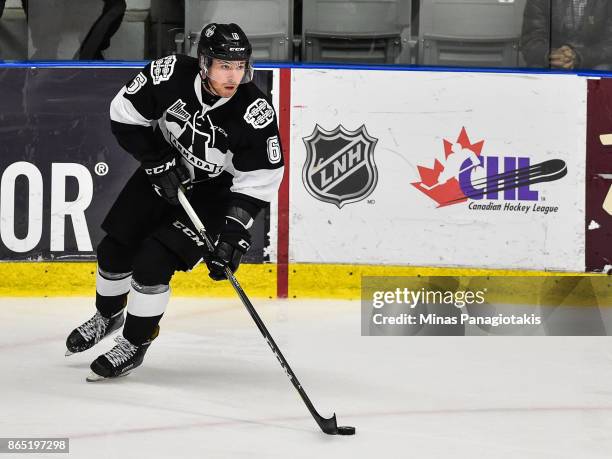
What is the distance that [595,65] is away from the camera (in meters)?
5.16

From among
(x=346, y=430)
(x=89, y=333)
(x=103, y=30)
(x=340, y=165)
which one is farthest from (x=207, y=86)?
(x=103, y=30)

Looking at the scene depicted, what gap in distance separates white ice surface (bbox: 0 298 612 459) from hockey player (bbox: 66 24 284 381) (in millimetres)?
220

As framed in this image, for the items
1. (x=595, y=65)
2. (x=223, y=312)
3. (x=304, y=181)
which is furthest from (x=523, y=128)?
(x=223, y=312)

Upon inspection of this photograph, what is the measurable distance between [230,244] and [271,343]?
0.34 meters

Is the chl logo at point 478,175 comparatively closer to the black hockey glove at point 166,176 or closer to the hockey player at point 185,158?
the hockey player at point 185,158

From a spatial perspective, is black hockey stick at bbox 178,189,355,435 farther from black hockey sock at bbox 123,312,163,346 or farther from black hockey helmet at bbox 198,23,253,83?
black hockey helmet at bbox 198,23,253,83

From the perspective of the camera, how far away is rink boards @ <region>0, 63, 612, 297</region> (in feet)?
16.2

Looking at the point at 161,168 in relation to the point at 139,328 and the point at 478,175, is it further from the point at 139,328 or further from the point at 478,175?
the point at 478,175

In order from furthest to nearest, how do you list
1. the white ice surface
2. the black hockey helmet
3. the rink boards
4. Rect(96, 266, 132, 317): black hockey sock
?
the rink boards
Rect(96, 266, 132, 317): black hockey sock
the black hockey helmet
the white ice surface

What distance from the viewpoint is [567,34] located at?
5.23 m

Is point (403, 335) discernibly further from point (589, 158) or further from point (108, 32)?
point (108, 32)

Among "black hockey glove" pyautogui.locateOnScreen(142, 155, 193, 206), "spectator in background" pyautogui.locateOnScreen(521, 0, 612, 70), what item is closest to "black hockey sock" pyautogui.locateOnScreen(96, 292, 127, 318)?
"black hockey glove" pyautogui.locateOnScreen(142, 155, 193, 206)

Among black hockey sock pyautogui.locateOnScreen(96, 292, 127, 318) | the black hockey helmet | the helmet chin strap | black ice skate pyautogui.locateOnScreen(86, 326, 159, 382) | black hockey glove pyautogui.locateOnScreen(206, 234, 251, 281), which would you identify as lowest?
black ice skate pyautogui.locateOnScreen(86, 326, 159, 382)

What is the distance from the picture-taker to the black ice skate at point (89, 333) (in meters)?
3.62
